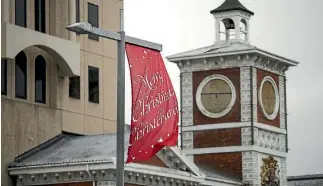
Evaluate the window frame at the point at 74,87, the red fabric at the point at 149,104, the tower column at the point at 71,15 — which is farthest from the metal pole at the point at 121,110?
the window frame at the point at 74,87

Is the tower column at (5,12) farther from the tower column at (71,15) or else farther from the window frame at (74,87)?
the window frame at (74,87)

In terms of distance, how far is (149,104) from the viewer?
24000 mm

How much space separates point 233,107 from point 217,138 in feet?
6.23

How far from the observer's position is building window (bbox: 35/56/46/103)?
170ft

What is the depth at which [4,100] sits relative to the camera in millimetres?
49375

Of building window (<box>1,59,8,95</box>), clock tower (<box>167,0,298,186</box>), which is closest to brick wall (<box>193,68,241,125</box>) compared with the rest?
clock tower (<box>167,0,298,186</box>)

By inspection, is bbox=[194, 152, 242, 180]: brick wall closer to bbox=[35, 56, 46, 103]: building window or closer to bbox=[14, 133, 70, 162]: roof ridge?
bbox=[14, 133, 70, 162]: roof ridge

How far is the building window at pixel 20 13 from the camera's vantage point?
50594 millimetres

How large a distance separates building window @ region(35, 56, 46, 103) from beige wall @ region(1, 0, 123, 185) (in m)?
0.24

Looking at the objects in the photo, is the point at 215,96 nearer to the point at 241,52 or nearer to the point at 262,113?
the point at 262,113

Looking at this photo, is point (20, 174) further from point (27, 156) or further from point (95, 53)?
point (95, 53)

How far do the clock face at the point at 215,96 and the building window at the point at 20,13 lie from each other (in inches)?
661

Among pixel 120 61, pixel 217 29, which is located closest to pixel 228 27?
pixel 217 29

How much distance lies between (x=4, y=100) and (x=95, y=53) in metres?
7.90
